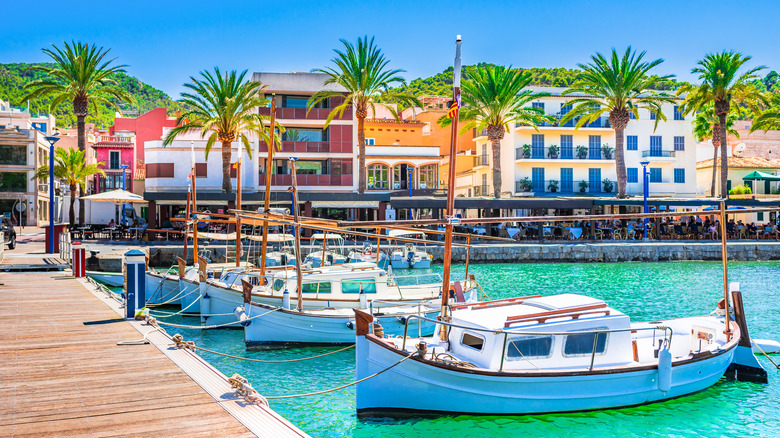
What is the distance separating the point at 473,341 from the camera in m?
13.5

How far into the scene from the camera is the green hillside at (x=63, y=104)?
357 ft

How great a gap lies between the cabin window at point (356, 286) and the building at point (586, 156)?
40876 mm

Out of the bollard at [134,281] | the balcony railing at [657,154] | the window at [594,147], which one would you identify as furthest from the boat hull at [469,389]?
the balcony railing at [657,154]

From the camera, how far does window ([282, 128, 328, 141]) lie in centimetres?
5756

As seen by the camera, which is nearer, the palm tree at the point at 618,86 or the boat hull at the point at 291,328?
the boat hull at the point at 291,328

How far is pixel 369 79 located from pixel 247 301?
34.8 metres

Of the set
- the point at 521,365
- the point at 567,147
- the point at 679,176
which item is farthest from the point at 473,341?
the point at 679,176

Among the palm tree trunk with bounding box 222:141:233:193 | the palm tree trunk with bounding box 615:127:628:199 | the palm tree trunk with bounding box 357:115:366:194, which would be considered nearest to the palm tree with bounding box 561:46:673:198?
the palm tree trunk with bounding box 615:127:628:199

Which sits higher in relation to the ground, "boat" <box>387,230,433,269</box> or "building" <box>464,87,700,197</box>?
"building" <box>464,87,700,197</box>

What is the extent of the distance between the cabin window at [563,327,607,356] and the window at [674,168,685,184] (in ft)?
193

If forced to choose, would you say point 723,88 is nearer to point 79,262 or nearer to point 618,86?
point 618,86

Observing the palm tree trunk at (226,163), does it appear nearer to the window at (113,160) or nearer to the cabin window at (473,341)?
the window at (113,160)

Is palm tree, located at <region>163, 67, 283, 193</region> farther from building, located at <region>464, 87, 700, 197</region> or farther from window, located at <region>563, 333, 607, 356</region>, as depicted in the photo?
window, located at <region>563, 333, 607, 356</region>

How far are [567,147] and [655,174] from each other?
33.1 ft
